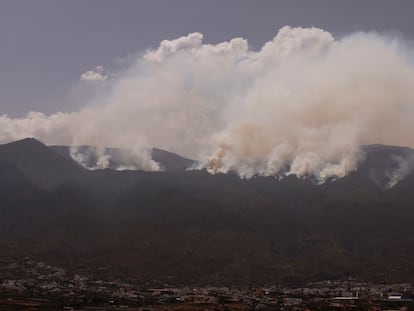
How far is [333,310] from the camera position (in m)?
186

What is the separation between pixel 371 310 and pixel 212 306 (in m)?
39.8

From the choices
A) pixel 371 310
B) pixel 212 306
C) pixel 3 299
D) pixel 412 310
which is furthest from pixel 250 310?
pixel 3 299

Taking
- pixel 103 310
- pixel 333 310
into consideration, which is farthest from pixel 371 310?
pixel 103 310

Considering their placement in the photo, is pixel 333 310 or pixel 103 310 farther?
pixel 333 310

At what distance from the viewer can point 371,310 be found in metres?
187

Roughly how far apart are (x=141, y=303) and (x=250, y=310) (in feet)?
103

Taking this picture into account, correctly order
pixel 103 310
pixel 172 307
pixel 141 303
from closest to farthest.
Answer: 1. pixel 103 310
2. pixel 172 307
3. pixel 141 303

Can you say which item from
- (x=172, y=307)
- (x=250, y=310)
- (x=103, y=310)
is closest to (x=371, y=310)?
(x=250, y=310)

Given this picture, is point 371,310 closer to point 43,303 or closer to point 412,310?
point 412,310

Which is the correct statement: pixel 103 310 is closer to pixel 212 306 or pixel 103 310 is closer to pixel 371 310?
pixel 212 306

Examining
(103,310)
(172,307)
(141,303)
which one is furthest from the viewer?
(141,303)

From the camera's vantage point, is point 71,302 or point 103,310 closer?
point 103,310

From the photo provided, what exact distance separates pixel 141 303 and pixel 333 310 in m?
50.9

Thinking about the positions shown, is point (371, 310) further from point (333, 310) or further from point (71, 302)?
point (71, 302)
